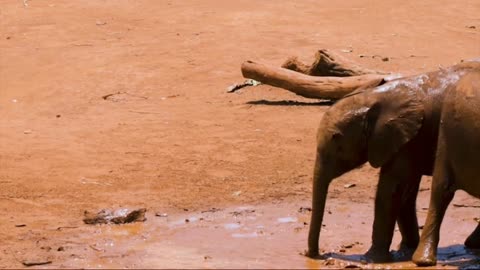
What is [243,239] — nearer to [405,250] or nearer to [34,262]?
[405,250]

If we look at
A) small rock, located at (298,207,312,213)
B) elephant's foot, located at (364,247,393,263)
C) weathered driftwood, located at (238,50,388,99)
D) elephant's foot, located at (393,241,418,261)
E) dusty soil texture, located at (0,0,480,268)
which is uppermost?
elephant's foot, located at (364,247,393,263)

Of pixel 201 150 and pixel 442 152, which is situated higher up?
pixel 442 152

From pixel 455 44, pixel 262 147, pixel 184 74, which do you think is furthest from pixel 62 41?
pixel 262 147

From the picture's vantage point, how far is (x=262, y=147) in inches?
499

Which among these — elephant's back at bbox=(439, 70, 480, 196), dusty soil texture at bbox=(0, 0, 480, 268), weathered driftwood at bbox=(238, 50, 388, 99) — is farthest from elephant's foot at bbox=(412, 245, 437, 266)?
weathered driftwood at bbox=(238, 50, 388, 99)

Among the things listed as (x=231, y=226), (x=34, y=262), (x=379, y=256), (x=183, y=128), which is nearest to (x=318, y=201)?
(x=379, y=256)

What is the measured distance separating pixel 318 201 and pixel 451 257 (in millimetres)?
1091

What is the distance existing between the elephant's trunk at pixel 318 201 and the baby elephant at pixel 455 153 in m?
0.74

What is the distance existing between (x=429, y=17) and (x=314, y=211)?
12977 millimetres

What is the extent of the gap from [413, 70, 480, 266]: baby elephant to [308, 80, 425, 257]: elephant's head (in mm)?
242

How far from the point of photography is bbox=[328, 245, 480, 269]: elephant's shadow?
837 centimetres

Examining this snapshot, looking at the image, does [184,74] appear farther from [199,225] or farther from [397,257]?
[397,257]

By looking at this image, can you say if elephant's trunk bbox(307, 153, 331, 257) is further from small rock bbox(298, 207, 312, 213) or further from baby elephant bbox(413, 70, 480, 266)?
small rock bbox(298, 207, 312, 213)

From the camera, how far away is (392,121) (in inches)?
324
